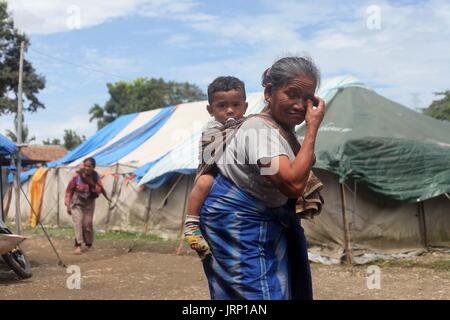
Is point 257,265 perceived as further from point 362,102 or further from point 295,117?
point 362,102

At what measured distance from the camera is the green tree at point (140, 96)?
3750 cm

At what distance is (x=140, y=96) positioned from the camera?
38.0 meters

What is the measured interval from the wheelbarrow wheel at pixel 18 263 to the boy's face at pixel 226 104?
4.73 m

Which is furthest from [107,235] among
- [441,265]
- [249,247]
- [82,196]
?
[249,247]

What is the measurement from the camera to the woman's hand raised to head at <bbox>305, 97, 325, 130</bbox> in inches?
91.9

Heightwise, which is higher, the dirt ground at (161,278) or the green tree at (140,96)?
the green tree at (140,96)

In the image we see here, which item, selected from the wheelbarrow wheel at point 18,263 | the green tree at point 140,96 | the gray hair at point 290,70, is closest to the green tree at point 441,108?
the green tree at point 140,96

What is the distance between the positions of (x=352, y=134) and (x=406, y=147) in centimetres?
92

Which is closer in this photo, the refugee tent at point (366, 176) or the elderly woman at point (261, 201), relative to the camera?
the elderly woman at point (261, 201)

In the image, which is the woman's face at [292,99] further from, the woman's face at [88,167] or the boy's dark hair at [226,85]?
the woman's face at [88,167]

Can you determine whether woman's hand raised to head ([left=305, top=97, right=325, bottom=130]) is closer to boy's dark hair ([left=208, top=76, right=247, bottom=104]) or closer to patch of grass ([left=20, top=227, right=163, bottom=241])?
boy's dark hair ([left=208, top=76, right=247, bottom=104])

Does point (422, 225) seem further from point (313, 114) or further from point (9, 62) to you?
point (9, 62)

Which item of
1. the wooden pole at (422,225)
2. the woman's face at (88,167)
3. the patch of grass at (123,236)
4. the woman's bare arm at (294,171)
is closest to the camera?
the woman's bare arm at (294,171)

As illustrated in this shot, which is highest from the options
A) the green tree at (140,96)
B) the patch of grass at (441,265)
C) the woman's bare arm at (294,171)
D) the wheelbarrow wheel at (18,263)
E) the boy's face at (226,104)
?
the green tree at (140,96)
